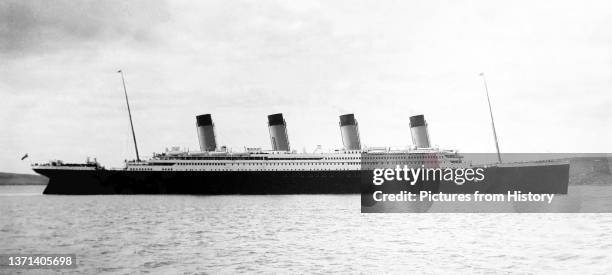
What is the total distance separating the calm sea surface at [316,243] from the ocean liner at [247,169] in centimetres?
2286

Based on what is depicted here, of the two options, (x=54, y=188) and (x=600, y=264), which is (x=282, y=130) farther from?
(x=600, y=264)

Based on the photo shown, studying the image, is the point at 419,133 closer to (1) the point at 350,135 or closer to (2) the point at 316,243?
(1) the point at 350,135

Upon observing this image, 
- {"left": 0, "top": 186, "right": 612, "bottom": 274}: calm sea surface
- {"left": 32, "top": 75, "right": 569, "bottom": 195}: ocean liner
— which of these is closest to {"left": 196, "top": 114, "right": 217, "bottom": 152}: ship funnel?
{"left": 32, "top": 75, "right": 569, "bottom": 195}: ocean liner

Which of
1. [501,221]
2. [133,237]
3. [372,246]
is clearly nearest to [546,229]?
[501,221]

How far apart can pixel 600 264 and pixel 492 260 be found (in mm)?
2034

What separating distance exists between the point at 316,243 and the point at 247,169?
32.4 m

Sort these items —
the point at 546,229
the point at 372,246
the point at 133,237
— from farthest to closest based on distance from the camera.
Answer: the point at 546,229 < the point at 133,237 < the point at 372,246

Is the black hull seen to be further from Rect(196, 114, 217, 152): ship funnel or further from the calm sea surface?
the calm sea surface

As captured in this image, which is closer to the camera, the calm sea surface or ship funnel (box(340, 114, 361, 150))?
the calm sea surface

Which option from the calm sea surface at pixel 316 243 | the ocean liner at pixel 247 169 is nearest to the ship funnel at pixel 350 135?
→ the ocean liner at pixel 247 169

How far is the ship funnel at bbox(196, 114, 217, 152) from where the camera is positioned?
47.7 meters

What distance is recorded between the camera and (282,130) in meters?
48.8

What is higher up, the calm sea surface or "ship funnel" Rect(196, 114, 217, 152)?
"ship funnel" Rect(196, 114, 217, 152)

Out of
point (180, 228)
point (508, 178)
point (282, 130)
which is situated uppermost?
point (282, 130)
